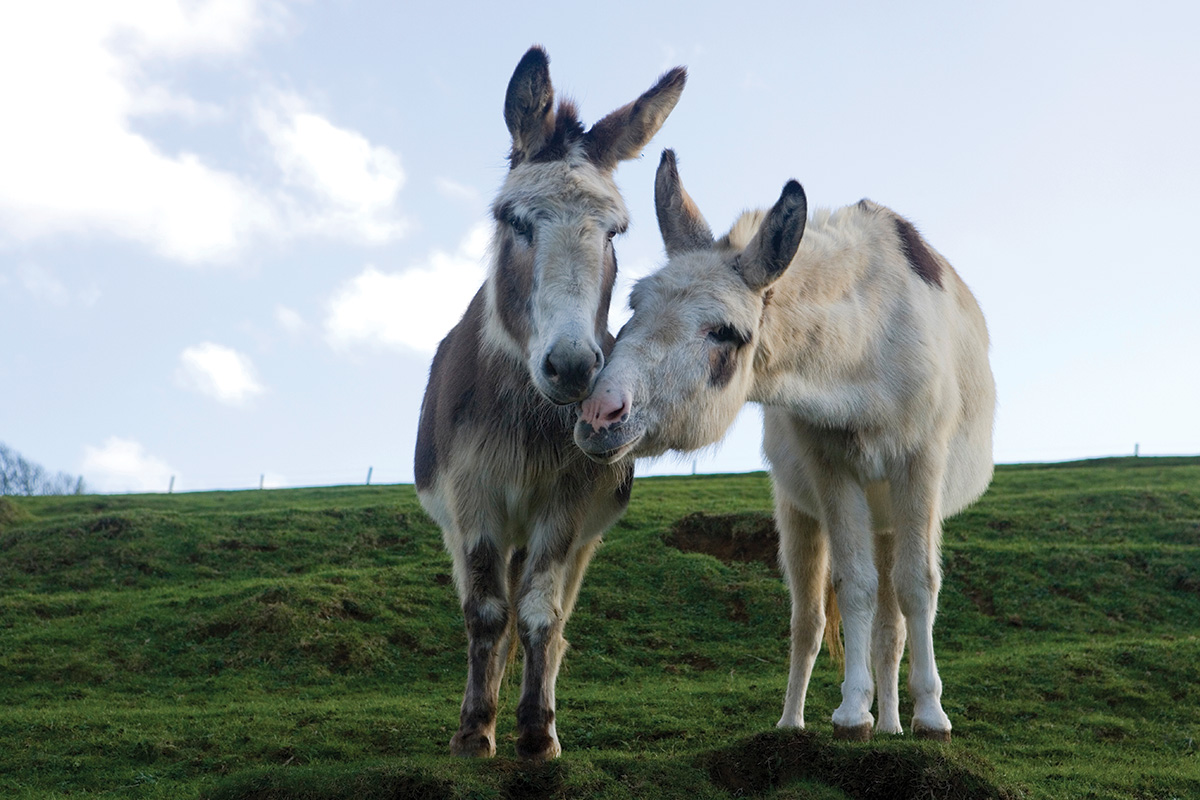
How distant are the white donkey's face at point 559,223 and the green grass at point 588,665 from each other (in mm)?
2092

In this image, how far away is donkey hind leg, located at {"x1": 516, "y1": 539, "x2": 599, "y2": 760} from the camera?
5031 millimetres

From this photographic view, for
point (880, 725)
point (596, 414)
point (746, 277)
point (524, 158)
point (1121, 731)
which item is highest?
point (524, 158)

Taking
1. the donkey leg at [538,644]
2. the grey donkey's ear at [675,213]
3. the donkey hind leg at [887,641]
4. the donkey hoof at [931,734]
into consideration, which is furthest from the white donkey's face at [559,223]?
the donkey hoof at [931,734]

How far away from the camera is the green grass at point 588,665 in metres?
4.93

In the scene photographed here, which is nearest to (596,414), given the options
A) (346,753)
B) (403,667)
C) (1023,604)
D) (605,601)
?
(346,753)

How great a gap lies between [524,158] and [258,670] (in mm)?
8663

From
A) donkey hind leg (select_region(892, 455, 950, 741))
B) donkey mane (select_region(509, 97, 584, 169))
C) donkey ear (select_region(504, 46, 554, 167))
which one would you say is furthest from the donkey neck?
donkey ear (select_region(504, 46, 554, 167))

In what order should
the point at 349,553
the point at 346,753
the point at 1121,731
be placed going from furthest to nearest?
1. the point at 349,553
2. the point at 1121,731
3. the point at 346,753

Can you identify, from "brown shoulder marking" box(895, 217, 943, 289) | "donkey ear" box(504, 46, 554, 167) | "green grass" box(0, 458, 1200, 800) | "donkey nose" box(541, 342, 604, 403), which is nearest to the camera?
"donkey nose" box(541, 342, 604, 403)

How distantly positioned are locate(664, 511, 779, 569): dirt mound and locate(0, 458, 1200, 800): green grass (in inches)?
23.0

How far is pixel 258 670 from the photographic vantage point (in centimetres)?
1159

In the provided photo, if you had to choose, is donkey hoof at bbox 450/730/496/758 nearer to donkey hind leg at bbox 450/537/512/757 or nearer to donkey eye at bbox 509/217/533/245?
donkey hind leg at bbox 450/537/512/757

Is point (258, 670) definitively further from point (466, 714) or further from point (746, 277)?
point (746, 277)

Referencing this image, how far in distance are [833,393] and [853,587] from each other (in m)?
1.16
